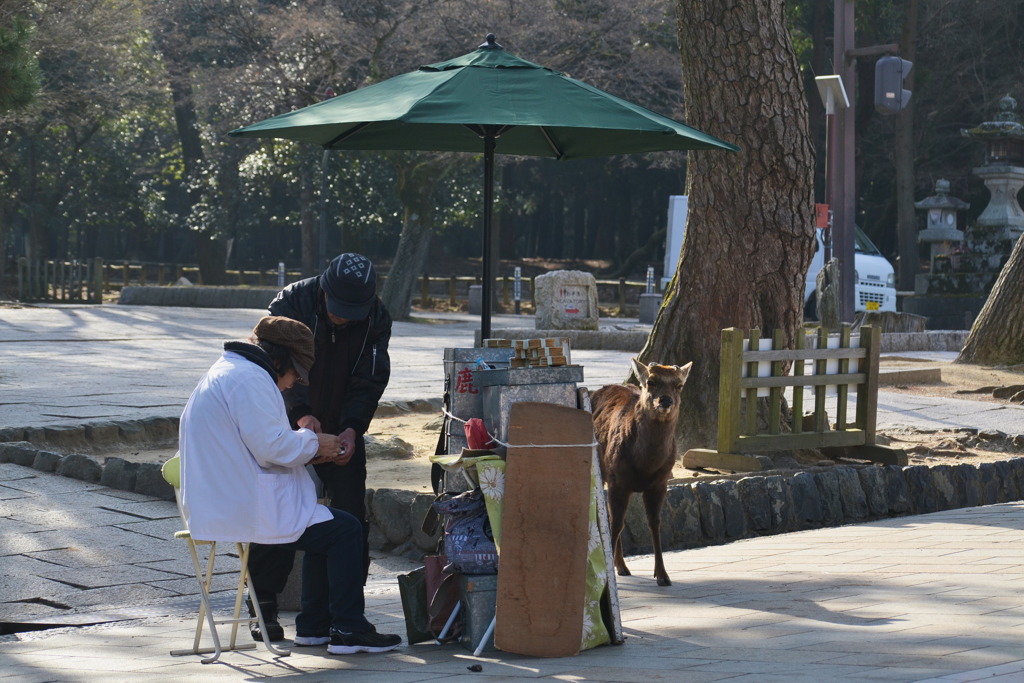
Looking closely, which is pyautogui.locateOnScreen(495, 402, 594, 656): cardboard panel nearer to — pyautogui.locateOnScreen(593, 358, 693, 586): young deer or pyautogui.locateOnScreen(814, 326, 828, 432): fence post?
Answer: pyautogui.locateOnScreen(593, 358, 693, 586): young deer

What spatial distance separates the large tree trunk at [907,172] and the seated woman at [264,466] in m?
29.9

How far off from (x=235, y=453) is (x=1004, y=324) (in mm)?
14169

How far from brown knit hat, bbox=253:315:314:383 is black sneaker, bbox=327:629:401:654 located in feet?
3.27

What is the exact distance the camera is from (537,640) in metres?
4.86

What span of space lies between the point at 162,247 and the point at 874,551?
45837 millimetres

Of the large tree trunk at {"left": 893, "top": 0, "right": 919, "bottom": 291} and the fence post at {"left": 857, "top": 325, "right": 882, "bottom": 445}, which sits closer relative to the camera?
the fence post at {"left": 857, "top": 325, "right": 882, "bottom": 445}

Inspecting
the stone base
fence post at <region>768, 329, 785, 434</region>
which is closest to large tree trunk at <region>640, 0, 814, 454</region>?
fence post at <region>768, 329, 785, 434</region>

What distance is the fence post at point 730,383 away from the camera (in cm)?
879

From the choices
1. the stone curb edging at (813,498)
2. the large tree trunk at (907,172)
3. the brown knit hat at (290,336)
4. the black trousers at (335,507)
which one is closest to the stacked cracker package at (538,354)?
the black trousers at (335,507)

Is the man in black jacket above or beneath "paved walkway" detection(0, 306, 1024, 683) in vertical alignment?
above

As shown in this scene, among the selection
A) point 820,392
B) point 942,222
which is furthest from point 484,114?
point 942,222

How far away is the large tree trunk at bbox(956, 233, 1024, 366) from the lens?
16.8 meters

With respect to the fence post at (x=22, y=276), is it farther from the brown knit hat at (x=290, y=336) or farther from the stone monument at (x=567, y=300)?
the brown knit hat at (x=290, y=336)

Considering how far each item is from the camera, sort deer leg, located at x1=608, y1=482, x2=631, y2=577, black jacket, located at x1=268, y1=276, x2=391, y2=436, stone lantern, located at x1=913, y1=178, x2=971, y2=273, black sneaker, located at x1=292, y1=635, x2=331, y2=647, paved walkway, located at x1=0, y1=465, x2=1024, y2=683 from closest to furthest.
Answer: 1. paved walkway, located at x1=0, y1=465, x2=1024, y2=683
2. black sneaker, located at x1=292, y1=635, x2=331, y2=647
3. black jacket, located at x1=268, y1=276, x2=391, y2=436
4. deer leg, located at x1=608, y1=482, x2=631, y2=577
5. stone lantern, located at x1=913, y1=178, x2=971, y2=273
